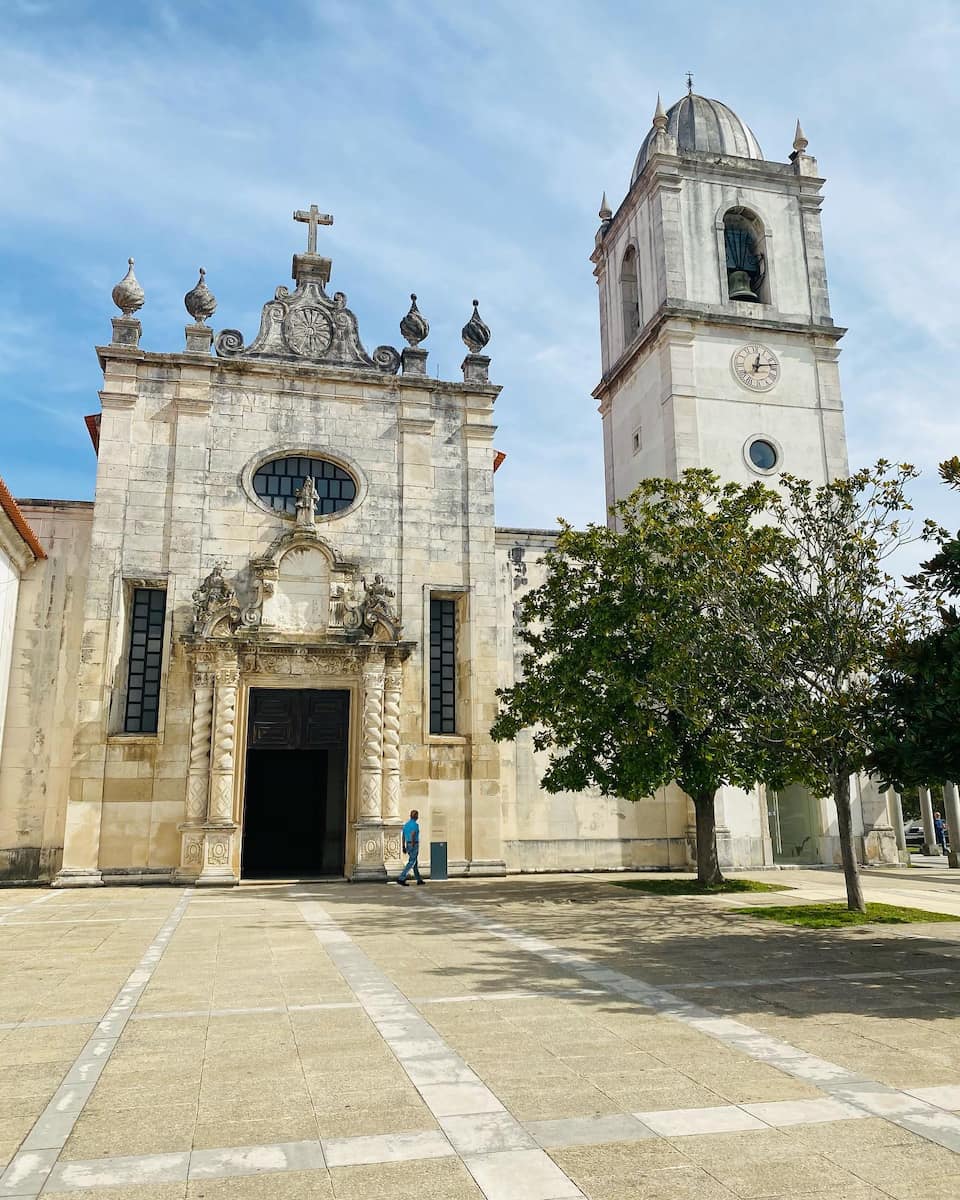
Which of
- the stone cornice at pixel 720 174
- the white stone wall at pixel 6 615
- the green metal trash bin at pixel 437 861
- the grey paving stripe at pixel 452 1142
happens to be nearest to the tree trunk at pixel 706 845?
the green metal trash bin at pixel 437 861

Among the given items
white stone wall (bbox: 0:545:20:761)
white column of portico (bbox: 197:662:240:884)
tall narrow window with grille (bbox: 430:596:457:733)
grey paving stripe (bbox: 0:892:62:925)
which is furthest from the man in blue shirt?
white stone wall (bbox: 0:545:20:761)

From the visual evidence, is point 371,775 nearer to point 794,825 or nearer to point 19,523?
point 19,523

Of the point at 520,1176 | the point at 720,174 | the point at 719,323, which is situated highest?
the point at 720,174

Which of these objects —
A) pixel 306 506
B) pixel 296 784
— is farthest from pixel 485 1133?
pixel 296 784

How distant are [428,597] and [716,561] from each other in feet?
30.0

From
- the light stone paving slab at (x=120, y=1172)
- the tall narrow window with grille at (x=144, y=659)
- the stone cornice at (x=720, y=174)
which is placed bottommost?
the light stone paving slab at (x=120, y=1172)

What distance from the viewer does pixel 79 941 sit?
40.0ft

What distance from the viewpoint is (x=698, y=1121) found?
5211mm

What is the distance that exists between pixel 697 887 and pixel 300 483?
13276mm

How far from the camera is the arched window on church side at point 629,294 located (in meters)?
29.7

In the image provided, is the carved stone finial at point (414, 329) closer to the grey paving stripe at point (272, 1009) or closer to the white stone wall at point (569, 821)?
the white stone wall at point (569, 821)

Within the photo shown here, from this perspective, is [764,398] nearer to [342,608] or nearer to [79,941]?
[342,608]

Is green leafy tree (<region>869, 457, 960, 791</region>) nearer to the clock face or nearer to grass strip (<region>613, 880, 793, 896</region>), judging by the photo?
grass strip (<region>613, 880, 793, 896</region>)

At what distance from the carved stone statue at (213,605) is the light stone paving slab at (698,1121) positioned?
16.9m
